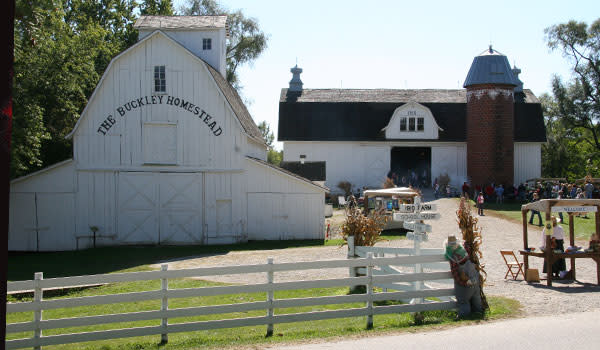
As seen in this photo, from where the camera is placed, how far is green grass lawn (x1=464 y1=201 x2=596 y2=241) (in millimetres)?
23484

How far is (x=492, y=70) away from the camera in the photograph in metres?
37.6

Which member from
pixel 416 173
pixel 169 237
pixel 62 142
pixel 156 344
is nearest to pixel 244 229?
pixel 169 237

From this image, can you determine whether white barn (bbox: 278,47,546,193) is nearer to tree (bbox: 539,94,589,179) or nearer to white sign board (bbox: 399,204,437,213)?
tree (bbox: 539,94,589,179)

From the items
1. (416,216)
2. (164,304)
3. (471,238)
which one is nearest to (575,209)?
(471,238)

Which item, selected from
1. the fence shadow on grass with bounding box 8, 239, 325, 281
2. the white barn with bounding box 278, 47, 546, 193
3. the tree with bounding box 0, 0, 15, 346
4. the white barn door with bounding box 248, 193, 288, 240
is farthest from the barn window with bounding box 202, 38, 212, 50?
the tree with bounding box 0, 0, 15, 346

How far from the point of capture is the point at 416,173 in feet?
148

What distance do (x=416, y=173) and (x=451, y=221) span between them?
58.3 ft

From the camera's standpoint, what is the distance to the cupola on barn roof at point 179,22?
3002 centimetres

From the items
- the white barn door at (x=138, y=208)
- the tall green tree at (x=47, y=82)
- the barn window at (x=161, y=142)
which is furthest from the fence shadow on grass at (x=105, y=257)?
the tall green tree at (x=47, y=82)

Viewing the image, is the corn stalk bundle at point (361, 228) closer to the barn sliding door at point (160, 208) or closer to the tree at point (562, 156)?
the barn sliding door at point (160, 208)

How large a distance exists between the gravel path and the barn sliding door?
4050 millimetres

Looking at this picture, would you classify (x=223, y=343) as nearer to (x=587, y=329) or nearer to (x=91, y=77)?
(x=587, y=329)

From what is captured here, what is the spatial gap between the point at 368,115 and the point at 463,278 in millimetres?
34614

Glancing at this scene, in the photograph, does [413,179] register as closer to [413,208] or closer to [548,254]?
[548,254]
